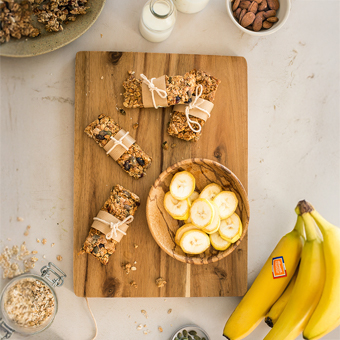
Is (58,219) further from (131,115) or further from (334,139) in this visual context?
(334,139)

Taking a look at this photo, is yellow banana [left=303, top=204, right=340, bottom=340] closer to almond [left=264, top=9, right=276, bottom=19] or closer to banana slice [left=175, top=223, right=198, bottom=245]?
banana slice [left=175, top=223, right=198, bottom=245]

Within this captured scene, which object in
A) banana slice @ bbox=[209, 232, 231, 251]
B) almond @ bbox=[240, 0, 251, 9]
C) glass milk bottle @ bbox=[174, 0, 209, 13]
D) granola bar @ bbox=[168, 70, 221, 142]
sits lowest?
banana slice @ bbox=[209, 232, 231, 251]

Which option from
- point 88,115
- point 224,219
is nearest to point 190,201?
point 224,219

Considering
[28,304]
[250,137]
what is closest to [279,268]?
[250,137]

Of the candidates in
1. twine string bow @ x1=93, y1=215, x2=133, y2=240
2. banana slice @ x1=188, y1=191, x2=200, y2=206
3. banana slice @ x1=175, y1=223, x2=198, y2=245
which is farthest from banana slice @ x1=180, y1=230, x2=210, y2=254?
twine string bow @ x1=93, y1=215, x2=133, y2=240

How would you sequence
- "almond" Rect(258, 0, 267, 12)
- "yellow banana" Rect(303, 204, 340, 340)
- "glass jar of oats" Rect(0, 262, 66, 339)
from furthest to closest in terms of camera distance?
"almond" Rect(258, 0, 267, 12)
"glass jar of oats" Rect(0, 262, 66, 339)
"yellow banana" Rect(303, 204, 340, 340)

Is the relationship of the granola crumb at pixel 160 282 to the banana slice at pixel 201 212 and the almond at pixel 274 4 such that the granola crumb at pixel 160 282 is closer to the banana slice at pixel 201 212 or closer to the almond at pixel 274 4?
the banana slice at pixel 201 212

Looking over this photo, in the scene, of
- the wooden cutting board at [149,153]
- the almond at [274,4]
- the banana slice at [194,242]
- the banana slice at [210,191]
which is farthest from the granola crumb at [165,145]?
the almond at [274,4]

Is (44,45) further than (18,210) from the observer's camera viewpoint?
A: No
